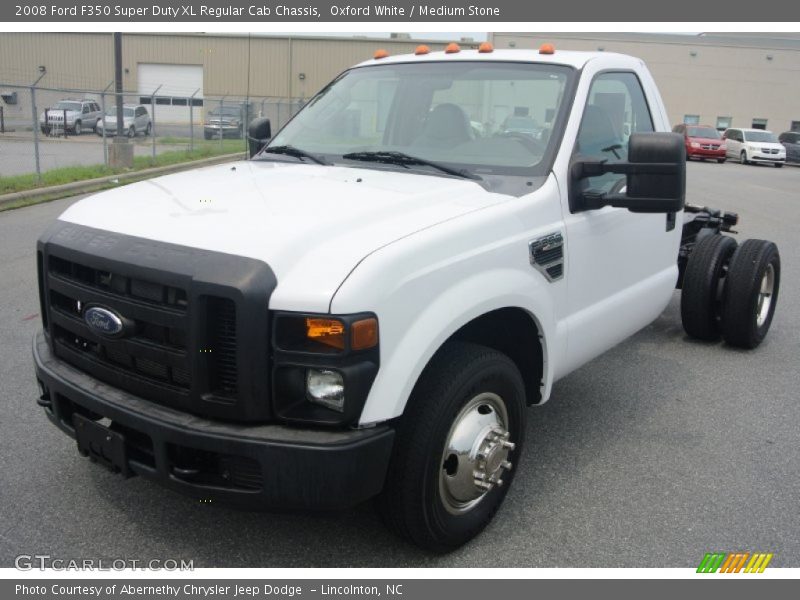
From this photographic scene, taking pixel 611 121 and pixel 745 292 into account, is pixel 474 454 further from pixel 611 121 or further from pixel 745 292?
pixel 745 292

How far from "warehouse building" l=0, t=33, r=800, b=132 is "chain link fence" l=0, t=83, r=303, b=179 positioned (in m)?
8.89

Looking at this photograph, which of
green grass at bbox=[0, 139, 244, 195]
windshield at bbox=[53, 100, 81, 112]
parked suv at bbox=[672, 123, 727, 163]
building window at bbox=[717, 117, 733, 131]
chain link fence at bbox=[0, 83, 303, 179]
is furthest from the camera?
building window at bbox=[717, 117, 733, 131]

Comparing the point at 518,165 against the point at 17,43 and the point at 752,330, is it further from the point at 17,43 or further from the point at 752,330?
the point at 17,43

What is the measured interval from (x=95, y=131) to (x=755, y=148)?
26981 mm

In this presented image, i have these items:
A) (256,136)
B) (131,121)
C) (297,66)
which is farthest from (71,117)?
(256,136)

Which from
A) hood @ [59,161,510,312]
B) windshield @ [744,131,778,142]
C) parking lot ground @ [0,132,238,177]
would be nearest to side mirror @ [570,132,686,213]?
hood @ [59,161,510,312]

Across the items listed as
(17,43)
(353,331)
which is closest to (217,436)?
(353,331)

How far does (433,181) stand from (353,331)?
1.26m

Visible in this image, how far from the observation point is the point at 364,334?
2568 millimetres

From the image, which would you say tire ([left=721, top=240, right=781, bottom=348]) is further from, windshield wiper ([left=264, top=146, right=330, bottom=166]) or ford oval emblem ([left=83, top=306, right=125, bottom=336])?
ford oval emblem ([left=83, top=306, right=125, bottom=336])

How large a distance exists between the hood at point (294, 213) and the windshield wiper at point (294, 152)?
195 millimetres

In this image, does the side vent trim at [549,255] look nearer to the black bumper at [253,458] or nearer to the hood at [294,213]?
the hood at [294,213]

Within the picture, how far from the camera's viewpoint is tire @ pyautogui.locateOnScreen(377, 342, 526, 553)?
2.84 m

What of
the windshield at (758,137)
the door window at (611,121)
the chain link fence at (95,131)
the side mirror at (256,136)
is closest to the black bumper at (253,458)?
the door window at (611,121)
